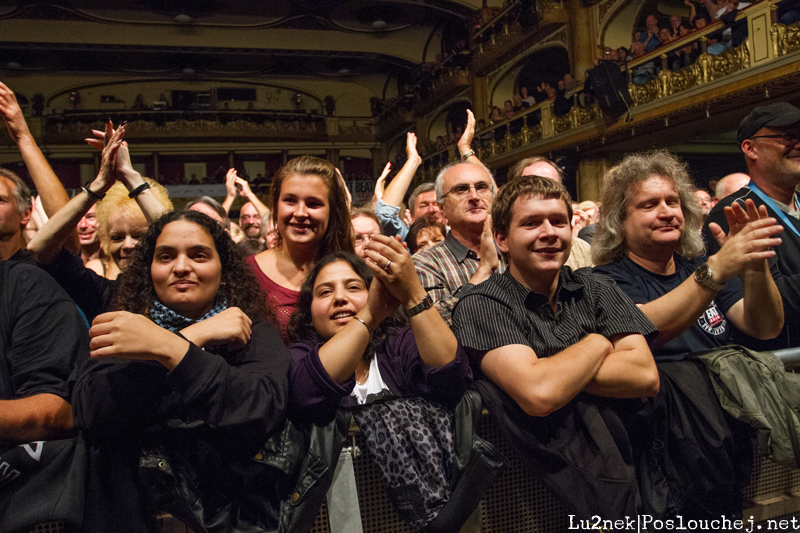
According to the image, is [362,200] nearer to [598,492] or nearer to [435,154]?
[435,154]

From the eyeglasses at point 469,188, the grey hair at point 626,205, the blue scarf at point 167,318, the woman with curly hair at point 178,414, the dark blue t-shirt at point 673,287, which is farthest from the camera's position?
the eyeglasses at point 469,188

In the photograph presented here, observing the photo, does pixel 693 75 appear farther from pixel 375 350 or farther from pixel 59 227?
pixel 59 227

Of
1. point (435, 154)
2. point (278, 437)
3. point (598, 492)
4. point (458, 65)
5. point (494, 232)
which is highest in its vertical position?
point (458, 65)

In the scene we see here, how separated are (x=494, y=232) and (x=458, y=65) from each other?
45.4 ft

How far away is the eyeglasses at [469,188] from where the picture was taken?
2523 mm

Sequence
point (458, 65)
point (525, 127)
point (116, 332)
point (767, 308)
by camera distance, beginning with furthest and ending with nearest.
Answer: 1. point (458, 65)
2. point (525, 127)
3. point (767, 308)
4. point (116, 332)

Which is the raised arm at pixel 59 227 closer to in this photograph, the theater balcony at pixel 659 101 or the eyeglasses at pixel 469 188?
the eyeglasses at pixel 469 188

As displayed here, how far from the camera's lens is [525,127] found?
1173cm

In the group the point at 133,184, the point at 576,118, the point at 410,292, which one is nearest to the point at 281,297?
the point at 133,184

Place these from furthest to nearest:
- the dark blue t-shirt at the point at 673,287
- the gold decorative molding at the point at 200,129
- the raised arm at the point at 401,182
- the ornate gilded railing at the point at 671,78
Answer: the gold decorative molding at the point at 200,129 → the ornate gilded railing at the point at 671,78 → the raised arm at the point at 401,182 → the dark blue t-shirt at the point at 673,287

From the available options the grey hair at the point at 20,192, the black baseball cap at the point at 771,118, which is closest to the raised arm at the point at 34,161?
the grey hair at the point at 20,192

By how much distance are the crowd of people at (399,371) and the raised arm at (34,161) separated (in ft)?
0.46

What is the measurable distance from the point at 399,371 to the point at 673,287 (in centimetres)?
104

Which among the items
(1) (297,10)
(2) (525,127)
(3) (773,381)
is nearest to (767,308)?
(3) (773,381)
